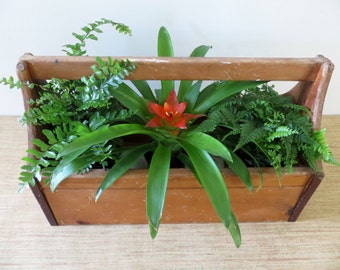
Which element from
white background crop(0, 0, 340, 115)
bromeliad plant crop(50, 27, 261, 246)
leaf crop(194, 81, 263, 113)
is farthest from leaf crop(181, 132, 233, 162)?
white background crop(0, 0, 340, 115)

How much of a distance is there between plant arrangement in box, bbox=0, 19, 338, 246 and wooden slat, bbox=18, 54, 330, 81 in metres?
0.03

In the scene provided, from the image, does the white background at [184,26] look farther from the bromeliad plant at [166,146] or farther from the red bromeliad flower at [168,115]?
the red bromeliad flower at [168,115]

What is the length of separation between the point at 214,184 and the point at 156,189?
13cm

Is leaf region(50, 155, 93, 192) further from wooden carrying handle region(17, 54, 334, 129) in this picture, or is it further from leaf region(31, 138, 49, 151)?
wooden carrying handle region(17, 54, 334, 129)

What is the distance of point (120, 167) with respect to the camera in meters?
0.76

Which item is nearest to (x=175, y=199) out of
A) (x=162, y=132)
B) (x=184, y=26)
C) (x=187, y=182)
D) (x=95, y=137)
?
(x=187, y=182)

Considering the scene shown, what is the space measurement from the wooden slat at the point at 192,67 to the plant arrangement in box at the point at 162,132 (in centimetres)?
3

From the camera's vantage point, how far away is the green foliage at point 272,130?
77cm

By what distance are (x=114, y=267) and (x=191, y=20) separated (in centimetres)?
74

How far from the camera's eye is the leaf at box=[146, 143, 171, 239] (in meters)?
0.69

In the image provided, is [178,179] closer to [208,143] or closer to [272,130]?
[208,143]

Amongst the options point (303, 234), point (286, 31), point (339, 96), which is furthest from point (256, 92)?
point (339, 96)

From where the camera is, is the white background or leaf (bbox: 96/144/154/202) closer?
leaf (bbox: 96/144/154/202)

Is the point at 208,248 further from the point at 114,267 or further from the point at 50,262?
the point at 50,262
